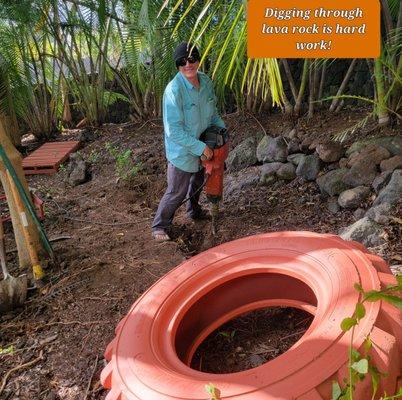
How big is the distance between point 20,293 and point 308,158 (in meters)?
2.51

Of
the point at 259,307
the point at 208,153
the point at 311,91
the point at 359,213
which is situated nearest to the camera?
the point at 259,307

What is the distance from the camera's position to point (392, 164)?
10.1 feet

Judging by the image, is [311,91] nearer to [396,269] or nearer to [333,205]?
[333,205]

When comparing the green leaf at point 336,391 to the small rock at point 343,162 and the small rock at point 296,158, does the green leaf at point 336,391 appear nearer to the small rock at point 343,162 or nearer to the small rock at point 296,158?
the small rock at point 343,162

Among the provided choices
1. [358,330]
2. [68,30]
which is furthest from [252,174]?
[68,30]

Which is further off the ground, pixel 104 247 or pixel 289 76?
pixel 289 76

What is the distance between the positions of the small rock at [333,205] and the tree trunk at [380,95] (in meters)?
0.82

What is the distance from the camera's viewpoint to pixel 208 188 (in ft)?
10.5

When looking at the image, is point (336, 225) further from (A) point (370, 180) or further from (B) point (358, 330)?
(B) point (358, 330)

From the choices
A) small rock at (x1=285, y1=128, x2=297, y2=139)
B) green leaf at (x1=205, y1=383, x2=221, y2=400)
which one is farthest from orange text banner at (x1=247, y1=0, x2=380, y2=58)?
small rock at (x1=285, y1=128, x2=297, y2=139)

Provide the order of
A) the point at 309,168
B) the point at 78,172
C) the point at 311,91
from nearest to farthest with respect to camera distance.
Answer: the point at 309,168 → the point at 311,91 → the point at 78,172

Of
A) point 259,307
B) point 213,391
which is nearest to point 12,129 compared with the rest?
point 259,307

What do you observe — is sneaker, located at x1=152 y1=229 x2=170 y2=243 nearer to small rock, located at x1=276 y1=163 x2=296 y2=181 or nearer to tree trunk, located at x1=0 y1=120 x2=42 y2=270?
tree trunk, located at x1=0 y1=120 x2=42 y2=270

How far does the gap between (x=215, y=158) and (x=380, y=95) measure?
57.4 inches
